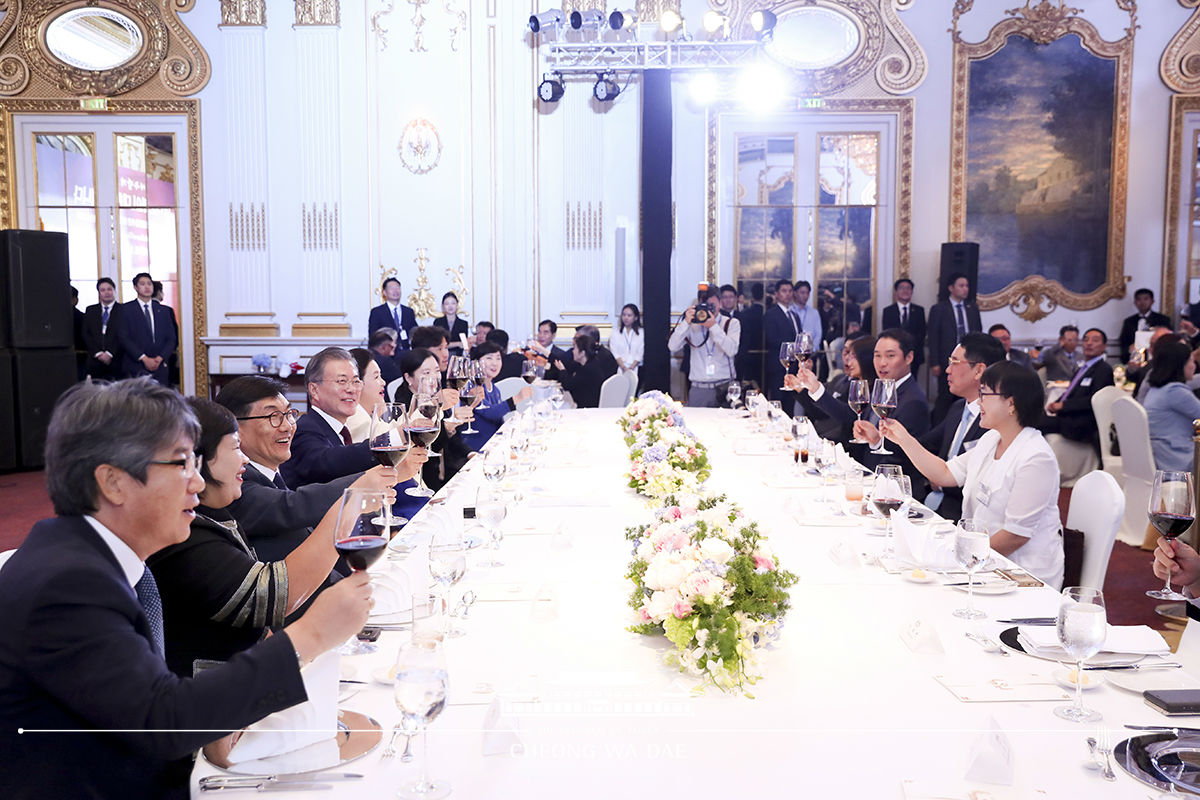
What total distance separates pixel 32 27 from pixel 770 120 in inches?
291

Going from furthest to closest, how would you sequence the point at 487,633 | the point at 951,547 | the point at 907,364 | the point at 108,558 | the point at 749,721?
the point at 907,364
the point at 951,547
the point at 487,633
the point at 749,721
the point at 108,558

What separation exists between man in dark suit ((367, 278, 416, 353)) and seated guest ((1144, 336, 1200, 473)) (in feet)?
21.2

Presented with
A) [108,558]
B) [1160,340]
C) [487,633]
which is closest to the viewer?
[108,558]

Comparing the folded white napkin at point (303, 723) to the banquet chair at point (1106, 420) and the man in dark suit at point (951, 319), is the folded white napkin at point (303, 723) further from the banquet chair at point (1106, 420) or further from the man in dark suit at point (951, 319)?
the man in dark suit at point (951, 319)

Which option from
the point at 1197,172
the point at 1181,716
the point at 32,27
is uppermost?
the point at 32,27

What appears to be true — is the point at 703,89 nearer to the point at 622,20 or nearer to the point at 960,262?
the point at 622,20

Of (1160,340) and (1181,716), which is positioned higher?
(1160,340)

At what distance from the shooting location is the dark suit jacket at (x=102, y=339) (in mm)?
9570

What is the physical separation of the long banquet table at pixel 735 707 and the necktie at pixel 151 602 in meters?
0.23

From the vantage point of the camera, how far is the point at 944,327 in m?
9.76

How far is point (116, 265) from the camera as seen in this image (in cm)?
1046

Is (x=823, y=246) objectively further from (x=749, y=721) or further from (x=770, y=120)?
(x=749, y=721)

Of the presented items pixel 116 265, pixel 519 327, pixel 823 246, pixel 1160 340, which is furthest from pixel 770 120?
pixel 116 265

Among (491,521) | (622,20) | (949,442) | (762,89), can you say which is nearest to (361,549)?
(491,521)
